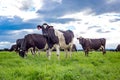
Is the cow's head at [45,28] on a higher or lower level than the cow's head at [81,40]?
higher

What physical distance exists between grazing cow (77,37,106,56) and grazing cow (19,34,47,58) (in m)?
8.52

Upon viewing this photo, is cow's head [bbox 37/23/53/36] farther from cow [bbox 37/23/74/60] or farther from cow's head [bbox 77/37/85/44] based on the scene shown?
cow's head [bbox 77/37/85/44]

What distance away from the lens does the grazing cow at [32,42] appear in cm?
2822

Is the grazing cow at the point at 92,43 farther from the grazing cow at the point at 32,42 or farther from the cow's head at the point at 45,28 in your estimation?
the cow's head at the point at 45,28

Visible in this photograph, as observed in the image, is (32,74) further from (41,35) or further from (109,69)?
(41,35)

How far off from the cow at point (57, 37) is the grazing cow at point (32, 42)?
1199 mm

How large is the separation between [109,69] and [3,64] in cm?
741

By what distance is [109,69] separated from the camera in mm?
18375

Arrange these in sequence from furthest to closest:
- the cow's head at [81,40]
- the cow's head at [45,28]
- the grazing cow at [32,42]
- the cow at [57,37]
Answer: the cow's head at [81,40] → the grazing cow at [32,42] → the cow's head at [45,28] → the cow at [57,37]

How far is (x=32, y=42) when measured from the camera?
94.1ft

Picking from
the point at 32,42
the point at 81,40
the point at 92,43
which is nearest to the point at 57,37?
the point at 32,42

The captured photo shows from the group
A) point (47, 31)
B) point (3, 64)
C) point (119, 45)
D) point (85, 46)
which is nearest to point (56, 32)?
point (47, 31)

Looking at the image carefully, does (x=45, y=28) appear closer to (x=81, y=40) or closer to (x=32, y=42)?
(x=32, y=42)

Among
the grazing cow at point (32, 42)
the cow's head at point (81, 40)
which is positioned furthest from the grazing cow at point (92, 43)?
the grazing cow at point (32, 42)
